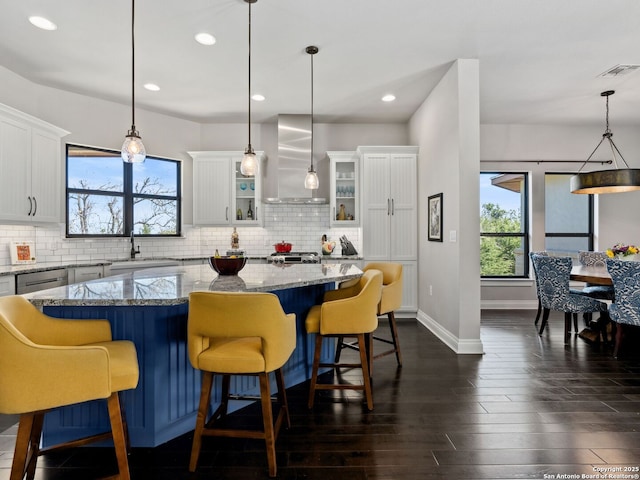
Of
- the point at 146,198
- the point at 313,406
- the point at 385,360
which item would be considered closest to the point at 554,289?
the point at 385,360

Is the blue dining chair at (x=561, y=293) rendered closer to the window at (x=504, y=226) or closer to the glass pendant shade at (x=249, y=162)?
the window at (x=504, y=226)

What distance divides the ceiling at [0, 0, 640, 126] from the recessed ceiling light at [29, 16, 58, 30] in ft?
0.17

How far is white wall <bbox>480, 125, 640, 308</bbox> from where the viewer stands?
19.4 feet

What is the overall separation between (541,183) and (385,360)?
4377mm

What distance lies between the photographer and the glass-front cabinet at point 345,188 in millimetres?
5488

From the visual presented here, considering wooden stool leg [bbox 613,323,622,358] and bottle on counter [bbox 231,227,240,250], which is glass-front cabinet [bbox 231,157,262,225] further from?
wooden stool leg [bbox 613,323,622,358]

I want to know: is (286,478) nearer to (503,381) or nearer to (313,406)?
(313,406)

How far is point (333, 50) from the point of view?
361cm

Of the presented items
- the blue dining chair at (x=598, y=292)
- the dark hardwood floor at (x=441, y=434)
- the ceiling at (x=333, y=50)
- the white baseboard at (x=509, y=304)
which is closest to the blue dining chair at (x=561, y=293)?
the blue dining chair at (x=598, y=292)

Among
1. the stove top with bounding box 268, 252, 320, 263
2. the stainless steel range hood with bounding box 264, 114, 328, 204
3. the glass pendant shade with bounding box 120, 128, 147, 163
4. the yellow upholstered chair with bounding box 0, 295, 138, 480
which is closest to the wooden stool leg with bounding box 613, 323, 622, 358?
the stove top with bounding box 268, 252, 320, 263

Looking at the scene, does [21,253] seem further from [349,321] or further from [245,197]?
[349,321]

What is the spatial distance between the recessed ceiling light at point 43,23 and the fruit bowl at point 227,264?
2628 millimetres

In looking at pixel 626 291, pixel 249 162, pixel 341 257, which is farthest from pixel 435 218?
pixel 249 162

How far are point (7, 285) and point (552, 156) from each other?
7.37 metres
